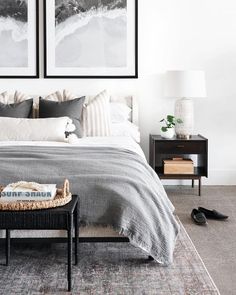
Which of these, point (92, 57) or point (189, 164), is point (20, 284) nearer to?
point (189, 164)

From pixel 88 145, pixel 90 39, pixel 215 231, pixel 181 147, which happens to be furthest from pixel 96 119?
pixel 215 231

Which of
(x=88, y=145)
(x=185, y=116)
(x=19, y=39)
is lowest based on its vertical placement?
(x=88, y=145)

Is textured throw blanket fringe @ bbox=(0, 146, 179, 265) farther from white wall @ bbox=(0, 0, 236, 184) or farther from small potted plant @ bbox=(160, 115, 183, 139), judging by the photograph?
white wall @ bbox=(0, 0, 236, 184)

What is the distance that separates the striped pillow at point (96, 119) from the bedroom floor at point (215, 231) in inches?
37.1

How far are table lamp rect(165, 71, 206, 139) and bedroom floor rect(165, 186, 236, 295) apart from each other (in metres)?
0.63

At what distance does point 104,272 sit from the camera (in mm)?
2957

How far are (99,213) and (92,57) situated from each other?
2889 millimetres

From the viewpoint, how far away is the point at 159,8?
18.1 ft

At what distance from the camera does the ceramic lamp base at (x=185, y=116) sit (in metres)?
5.26

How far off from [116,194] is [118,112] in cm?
230

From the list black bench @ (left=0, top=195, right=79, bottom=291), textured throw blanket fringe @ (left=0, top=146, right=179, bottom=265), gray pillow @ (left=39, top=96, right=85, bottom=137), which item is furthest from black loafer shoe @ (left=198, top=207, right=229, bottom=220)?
black bench @ (left=0, top=195, right=79, bottom=291)

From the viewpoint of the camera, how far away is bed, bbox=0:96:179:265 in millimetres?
2949

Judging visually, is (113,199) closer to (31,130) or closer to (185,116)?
(31,130)

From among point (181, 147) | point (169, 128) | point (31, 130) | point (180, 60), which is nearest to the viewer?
point (31, 130)
